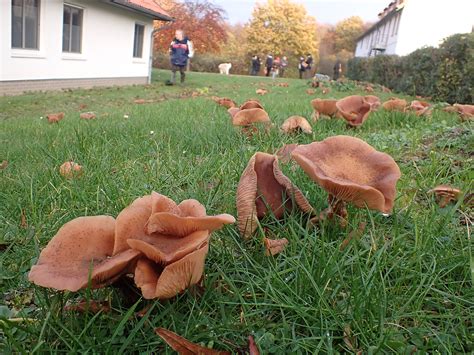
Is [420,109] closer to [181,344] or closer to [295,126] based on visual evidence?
[295,126]

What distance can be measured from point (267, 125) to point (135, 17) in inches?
770

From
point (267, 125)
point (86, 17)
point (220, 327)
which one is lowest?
point (220, 327)

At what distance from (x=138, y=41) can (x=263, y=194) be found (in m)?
22.2

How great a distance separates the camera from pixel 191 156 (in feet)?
10.3

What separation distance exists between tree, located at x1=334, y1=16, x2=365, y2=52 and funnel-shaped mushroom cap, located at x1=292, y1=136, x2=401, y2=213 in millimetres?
80783

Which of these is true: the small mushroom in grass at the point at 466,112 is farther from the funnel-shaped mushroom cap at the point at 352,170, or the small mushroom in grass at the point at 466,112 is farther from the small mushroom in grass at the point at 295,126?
the funnel-shaped mushroom cap at the point at 352,170

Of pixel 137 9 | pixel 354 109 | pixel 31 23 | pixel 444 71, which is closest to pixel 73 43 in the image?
pixel 31 23

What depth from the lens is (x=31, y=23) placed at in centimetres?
1380

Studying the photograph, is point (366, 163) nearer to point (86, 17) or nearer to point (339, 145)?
point (339, 145)

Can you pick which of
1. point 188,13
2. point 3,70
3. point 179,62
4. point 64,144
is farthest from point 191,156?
point 188,13

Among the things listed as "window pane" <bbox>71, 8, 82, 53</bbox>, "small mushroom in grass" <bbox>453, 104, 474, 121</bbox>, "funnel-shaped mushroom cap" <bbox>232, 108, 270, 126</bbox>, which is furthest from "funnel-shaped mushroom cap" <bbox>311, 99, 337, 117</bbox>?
"window pane" <bbox>71, 8, 82, 53</bbox>

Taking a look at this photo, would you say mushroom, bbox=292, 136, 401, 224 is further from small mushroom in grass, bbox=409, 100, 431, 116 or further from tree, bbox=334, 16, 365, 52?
tree, bbox=334, 16, 365, 52

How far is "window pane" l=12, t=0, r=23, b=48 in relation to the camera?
1294 cm

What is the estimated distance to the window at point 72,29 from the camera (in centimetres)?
1571
